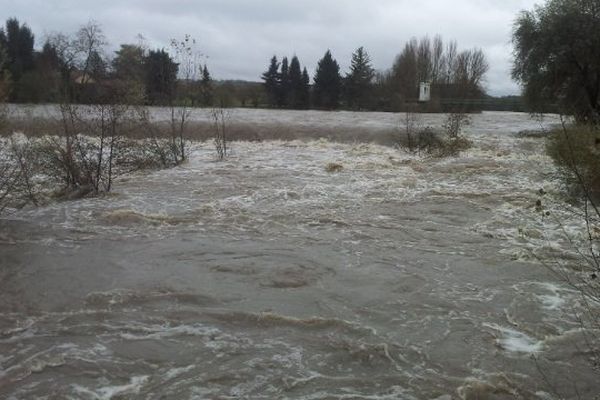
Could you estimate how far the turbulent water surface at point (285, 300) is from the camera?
5.25m

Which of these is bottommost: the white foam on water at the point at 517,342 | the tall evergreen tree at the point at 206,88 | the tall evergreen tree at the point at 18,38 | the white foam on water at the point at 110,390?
the white foam on water at the point at 110,390

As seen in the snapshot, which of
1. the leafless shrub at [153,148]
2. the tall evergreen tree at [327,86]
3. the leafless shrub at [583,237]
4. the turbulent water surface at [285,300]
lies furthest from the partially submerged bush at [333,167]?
the tall evergreen tree at [327,86]

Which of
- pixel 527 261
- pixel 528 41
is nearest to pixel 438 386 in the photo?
pixel 527 261

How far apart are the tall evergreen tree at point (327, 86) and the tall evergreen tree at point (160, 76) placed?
161 ft

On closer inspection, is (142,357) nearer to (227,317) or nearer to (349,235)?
(227,317)

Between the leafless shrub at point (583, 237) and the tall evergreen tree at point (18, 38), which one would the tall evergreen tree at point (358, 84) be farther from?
the leafless shrub at point (583, 237)

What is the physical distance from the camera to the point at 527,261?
8.78m

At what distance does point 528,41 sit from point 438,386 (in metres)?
29.6

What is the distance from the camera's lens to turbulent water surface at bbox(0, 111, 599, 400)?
5.25 m

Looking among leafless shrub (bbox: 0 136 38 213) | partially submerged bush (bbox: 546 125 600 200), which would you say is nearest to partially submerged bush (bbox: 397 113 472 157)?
partially submerged bush (bbox: 546 125 600 200)

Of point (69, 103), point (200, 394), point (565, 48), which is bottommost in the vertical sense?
point (200, 394)

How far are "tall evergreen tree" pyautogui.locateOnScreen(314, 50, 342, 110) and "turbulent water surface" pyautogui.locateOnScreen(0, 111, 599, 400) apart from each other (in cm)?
5681

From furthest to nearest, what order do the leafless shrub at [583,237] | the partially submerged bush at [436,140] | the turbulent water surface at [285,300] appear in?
1. the partially submerged bush at [436,140]
2. the leafless shrub at [583,237]
3. the turbulent water surface at [285,300]

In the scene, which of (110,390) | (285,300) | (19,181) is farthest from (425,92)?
(110,390)
